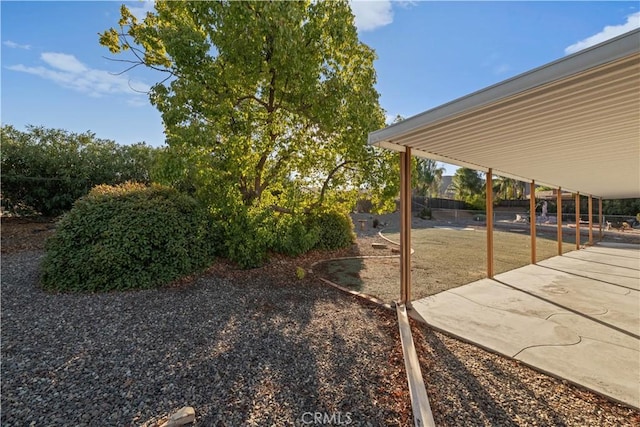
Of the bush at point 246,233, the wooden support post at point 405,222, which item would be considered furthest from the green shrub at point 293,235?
the wooden support post at point 405,222

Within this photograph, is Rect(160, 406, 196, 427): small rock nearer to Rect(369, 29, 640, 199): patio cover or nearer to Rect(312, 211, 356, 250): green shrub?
Rect(369, 29, 640, 199): patio cover

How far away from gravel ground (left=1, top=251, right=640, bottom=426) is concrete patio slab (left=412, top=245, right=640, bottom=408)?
0.29m

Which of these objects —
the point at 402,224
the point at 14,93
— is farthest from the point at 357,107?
the point at 14,93

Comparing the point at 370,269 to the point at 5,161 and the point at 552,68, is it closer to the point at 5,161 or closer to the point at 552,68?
the point at 552,68

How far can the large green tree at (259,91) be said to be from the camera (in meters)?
5.26

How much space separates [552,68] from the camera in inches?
90.0

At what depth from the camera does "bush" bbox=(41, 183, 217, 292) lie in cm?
434

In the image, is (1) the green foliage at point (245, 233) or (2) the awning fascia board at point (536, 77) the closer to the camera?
(2) the awning fascia board at point (536, 77)

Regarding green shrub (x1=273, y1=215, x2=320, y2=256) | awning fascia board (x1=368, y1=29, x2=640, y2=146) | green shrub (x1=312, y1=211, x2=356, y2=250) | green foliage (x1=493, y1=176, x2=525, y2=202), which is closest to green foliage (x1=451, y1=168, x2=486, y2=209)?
green foliage (x1=493, y1=176, x2=525, y2=202)

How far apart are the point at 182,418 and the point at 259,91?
6.49 metres

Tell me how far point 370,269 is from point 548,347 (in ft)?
12.8

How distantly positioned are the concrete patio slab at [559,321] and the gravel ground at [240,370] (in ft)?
0.95

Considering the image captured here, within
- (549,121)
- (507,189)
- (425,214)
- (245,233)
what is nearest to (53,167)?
(245,233)

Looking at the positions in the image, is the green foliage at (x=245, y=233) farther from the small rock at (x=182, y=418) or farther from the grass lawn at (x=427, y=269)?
the small rock at (x=182, y=418)
